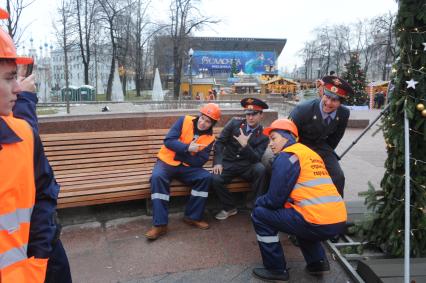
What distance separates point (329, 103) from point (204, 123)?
4.81 feet

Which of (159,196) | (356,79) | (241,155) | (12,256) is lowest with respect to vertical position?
(159,196)

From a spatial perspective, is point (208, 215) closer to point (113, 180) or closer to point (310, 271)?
point (113, 180)

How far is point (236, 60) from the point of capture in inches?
3036

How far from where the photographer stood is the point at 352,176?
7012mm

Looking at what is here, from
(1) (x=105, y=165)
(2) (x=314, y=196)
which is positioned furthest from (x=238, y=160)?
(1) (x=105, y=165)

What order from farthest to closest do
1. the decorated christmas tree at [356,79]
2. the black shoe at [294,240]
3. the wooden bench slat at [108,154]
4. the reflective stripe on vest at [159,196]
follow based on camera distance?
the decorated christmas tree at [356,79] < the wooden bench slat at [108,154] < the reflective stripe on vest at [159,196] < the black shoe at [294,240]

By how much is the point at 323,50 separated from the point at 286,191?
61.1 meters

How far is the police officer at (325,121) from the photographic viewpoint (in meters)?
4.19

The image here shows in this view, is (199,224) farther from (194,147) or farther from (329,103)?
(329,103)

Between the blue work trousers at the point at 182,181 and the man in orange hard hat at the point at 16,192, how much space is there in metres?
2.59

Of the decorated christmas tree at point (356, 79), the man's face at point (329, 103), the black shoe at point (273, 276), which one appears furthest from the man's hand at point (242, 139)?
the decorated christmas tree at point (356, 79)

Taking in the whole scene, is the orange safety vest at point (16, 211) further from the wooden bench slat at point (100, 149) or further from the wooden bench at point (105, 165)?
the wooden bench slat at point (100, 149)

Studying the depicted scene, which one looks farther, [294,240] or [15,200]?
[294,240]

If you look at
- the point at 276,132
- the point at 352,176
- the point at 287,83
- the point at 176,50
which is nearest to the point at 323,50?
the point at 287,83
